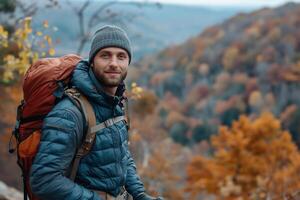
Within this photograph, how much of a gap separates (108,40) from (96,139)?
53cm

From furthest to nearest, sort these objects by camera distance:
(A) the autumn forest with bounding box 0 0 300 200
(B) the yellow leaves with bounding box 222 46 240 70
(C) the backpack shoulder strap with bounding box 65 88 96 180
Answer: (B) the yellow leaves with bounding box 222 46 240 70
(A) the autumn forest with bounding box 0 0 300 200
(C) the backpack shoulder strap with bounding box 65 88 96 180

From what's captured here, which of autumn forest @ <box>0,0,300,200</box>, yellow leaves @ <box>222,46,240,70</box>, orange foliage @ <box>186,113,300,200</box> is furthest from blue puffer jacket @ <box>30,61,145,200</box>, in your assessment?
yellow leaves @ <box>222,46,240,70</box>

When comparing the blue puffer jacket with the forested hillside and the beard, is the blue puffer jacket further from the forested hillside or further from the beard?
the forested hillside

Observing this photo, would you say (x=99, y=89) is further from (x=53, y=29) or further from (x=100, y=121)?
(x=53, y=29)

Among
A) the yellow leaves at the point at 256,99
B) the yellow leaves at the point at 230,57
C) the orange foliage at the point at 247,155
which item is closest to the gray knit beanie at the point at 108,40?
the orange foliage at the point at 247,155

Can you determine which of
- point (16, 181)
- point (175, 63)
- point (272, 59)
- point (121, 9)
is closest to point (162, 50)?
point (175, 63)

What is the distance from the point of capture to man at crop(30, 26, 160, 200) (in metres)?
2.32

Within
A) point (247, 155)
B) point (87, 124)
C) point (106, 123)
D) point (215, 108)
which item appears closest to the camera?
point (87, 124)

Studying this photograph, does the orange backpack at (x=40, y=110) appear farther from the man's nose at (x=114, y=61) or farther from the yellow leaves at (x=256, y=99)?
the yellow leaves at (x=256, y=99)

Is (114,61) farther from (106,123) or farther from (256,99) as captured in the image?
(256,99)

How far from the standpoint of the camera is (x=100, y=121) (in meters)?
2.51

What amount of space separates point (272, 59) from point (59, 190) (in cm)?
10797

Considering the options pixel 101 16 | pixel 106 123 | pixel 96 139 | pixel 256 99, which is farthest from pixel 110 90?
pixel 256 99

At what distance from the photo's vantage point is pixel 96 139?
247 cm
